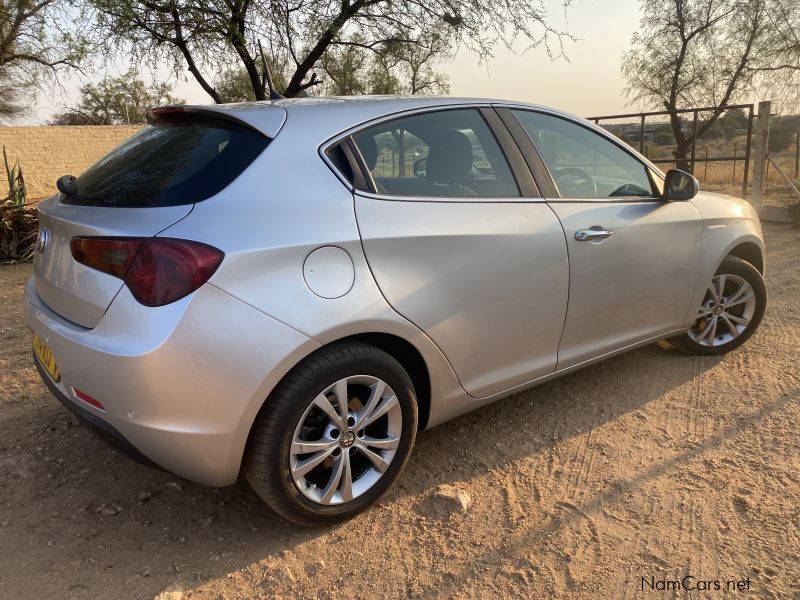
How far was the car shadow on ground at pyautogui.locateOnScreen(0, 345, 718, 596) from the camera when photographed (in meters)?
2.28

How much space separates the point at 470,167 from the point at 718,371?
2.27 m

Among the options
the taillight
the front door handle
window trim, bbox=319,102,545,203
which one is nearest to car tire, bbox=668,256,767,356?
the front door handle

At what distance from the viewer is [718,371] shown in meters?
3.91

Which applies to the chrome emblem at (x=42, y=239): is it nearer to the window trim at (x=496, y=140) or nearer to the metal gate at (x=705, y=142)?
the window trim at (x=496, y=140)

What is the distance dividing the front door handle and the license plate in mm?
2337

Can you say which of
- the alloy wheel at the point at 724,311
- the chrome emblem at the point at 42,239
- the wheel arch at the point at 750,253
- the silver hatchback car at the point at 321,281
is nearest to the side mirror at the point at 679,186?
the silver hatchback car at the point at 321,281

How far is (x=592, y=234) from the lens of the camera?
3.03 meters

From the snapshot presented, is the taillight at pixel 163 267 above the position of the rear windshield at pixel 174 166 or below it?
below

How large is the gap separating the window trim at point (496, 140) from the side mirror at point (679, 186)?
978 mm

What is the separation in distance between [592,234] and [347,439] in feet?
5.20

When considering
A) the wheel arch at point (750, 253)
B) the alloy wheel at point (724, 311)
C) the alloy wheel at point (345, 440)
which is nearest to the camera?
the alloy wheel at point (345, 440)

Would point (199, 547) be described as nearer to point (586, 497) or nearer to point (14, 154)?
point (586, 497)

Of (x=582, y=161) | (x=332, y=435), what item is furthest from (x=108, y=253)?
(x=582, y=161)

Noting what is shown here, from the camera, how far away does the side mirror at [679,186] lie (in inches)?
135
